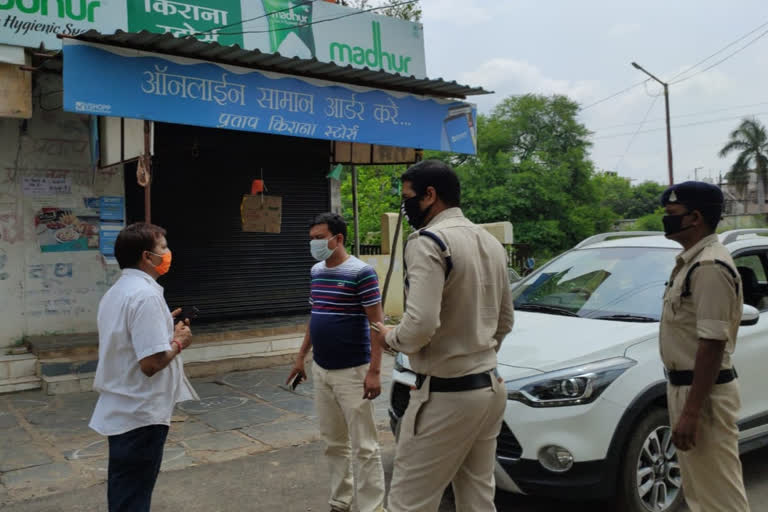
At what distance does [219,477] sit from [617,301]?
10.5ft

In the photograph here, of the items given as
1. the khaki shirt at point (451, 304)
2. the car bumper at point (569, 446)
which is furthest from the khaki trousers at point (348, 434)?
the khaki shirt at point (451, 304)

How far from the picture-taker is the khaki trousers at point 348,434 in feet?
12.8

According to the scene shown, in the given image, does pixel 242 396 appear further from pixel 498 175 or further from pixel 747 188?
pixel 747 188

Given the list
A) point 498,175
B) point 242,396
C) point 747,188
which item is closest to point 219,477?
point 242,396

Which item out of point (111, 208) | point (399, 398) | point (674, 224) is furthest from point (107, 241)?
point (674, 224)

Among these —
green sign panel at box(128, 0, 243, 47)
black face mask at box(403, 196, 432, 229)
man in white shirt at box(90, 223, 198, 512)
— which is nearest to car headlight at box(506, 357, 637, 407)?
black face mask at box(403, 196, 432, 229)

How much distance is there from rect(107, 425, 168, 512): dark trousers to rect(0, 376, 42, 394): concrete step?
16.5 feet

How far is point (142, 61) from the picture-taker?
624 centimetres

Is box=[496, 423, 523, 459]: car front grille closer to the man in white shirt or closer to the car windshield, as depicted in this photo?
the car windshield

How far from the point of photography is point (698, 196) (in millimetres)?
3105

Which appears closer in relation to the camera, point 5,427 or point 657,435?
point 657,435

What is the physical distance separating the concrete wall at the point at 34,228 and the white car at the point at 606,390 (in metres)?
5.12

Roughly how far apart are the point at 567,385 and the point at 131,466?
7.75ft

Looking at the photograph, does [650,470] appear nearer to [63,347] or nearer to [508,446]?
[508,446]
